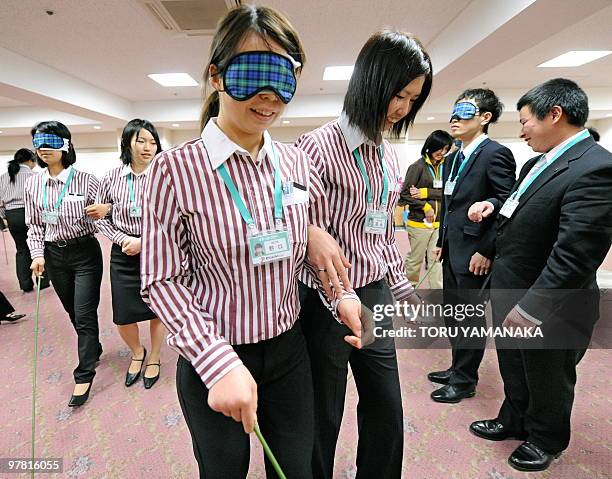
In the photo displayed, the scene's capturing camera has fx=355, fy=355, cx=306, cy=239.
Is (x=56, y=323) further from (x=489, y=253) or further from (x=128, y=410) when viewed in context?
(x=489, y=253)

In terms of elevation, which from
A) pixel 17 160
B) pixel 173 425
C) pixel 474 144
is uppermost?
pixel 17 160

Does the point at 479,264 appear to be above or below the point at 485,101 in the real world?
below

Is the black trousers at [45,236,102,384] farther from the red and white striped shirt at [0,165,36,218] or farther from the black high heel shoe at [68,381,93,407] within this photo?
the red and white striped shirt at [0,165,36,218]

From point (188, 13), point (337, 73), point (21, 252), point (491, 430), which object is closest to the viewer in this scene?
point (491, 430)

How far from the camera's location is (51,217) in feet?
6.97

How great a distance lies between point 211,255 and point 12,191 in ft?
15.3

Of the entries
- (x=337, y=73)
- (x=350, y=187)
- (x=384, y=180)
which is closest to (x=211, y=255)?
(x=350, y=187)

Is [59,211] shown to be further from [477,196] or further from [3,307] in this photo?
[477,196]

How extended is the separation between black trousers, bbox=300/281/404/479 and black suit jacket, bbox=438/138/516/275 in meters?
0.97

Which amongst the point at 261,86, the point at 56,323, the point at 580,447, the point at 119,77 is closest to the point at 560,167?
the point at 261,86

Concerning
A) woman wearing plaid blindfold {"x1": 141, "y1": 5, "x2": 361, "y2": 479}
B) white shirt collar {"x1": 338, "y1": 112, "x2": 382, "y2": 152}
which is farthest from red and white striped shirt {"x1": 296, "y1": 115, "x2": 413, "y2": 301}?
woman wearing plaid blindfold {"x1": 141, "y1": 5, "x2": 361, "y2": 479}

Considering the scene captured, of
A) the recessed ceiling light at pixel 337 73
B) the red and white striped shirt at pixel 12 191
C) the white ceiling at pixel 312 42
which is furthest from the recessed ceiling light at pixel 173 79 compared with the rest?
the red and white striped shirt at pixel 12 191

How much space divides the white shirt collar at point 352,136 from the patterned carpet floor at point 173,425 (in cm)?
148

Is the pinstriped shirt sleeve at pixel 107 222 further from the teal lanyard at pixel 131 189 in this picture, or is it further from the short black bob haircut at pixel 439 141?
the short black bob haircut at pixel 439 141
